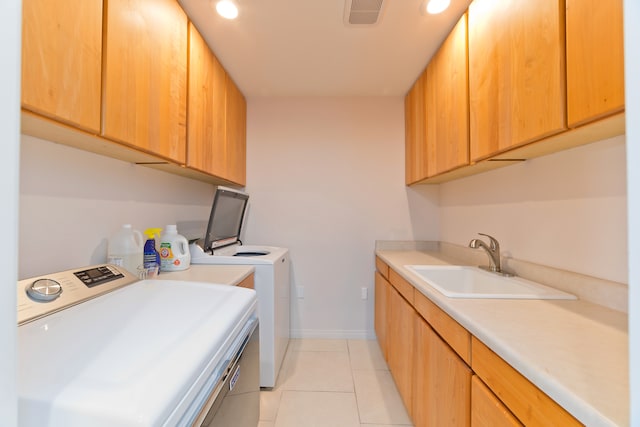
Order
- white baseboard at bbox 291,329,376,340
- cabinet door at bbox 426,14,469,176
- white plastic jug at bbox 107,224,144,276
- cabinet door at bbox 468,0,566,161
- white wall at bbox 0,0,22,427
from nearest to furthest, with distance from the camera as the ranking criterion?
1. white wall at bbox 0,0,22,427
2. cabinet door at bbox 468,0,566,161
3. white plastic jug at bbox 107,224,144,276
4. cabinet door at bbox 426,14,469,176
5. white baseboard at bbox 291,329,376,340

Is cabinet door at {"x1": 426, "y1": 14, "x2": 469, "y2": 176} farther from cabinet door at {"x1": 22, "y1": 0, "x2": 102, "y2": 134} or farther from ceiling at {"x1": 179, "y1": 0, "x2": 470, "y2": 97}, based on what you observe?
cabinet door at {"x1": 22, "y1": 0, "x2": 102, "y2": 134}

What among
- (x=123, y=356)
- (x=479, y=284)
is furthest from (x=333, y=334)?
(x=123, y=356)

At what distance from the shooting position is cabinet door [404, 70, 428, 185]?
2145 mm

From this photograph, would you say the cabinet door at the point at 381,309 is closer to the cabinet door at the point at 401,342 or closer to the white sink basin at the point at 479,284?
the cabinet door at the point at 401,342

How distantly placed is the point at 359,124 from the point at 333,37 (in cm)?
101

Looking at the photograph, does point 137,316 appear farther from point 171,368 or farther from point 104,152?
point 104,152

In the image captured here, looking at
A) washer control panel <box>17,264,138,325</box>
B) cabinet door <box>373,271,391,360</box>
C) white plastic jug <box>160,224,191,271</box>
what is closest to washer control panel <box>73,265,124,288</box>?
washer control panel <box>17,264,138,325</box>

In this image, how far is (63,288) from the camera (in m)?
0.93

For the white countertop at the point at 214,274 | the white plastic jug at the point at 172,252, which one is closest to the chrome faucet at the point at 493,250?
the white countertop at the point at 214,274

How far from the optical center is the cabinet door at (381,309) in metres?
2.17

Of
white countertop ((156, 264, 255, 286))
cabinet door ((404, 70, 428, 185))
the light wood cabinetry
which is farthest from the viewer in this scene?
cabinet door ((404, 70, 428, 185))

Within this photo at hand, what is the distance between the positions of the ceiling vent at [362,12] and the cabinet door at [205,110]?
0.95m

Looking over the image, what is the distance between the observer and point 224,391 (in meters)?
0.76

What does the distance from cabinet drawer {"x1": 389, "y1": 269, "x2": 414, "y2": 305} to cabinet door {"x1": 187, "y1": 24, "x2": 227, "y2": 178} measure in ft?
4.96
